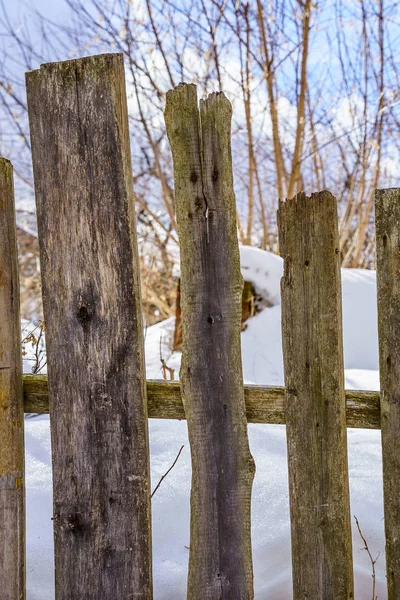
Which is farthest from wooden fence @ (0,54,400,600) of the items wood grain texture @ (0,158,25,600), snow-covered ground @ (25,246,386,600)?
snow-covered ground @ (25,246,386,600)

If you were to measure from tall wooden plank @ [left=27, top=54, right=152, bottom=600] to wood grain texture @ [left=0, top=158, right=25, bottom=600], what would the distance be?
16 centimetres

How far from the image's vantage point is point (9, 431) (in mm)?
1759

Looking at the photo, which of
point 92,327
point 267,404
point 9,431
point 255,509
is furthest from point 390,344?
point 9,431

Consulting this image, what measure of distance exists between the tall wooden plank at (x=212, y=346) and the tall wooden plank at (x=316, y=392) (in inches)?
6.0

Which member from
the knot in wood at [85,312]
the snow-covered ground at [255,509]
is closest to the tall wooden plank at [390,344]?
the snow-covered ground at [255,509]

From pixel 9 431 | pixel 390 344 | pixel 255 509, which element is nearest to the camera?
pixel 390 344

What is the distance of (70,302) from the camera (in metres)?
1.65

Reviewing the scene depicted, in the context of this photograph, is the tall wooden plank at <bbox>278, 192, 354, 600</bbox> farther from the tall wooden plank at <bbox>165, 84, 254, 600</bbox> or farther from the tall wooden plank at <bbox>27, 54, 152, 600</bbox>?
the tall wooden plank at <bbox>27, 54, 152, 600</bbox>

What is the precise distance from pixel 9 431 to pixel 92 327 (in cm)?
46

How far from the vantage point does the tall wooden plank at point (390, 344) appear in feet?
5.14

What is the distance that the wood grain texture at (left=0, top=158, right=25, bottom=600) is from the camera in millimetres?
1756

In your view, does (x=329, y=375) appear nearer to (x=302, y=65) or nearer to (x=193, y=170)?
(x=193, y=170)

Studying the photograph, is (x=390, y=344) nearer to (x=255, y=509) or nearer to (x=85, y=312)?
(x=85, y=312)

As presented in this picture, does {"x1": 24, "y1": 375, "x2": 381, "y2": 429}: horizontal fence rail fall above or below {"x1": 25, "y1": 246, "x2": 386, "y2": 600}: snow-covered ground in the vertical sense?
above
